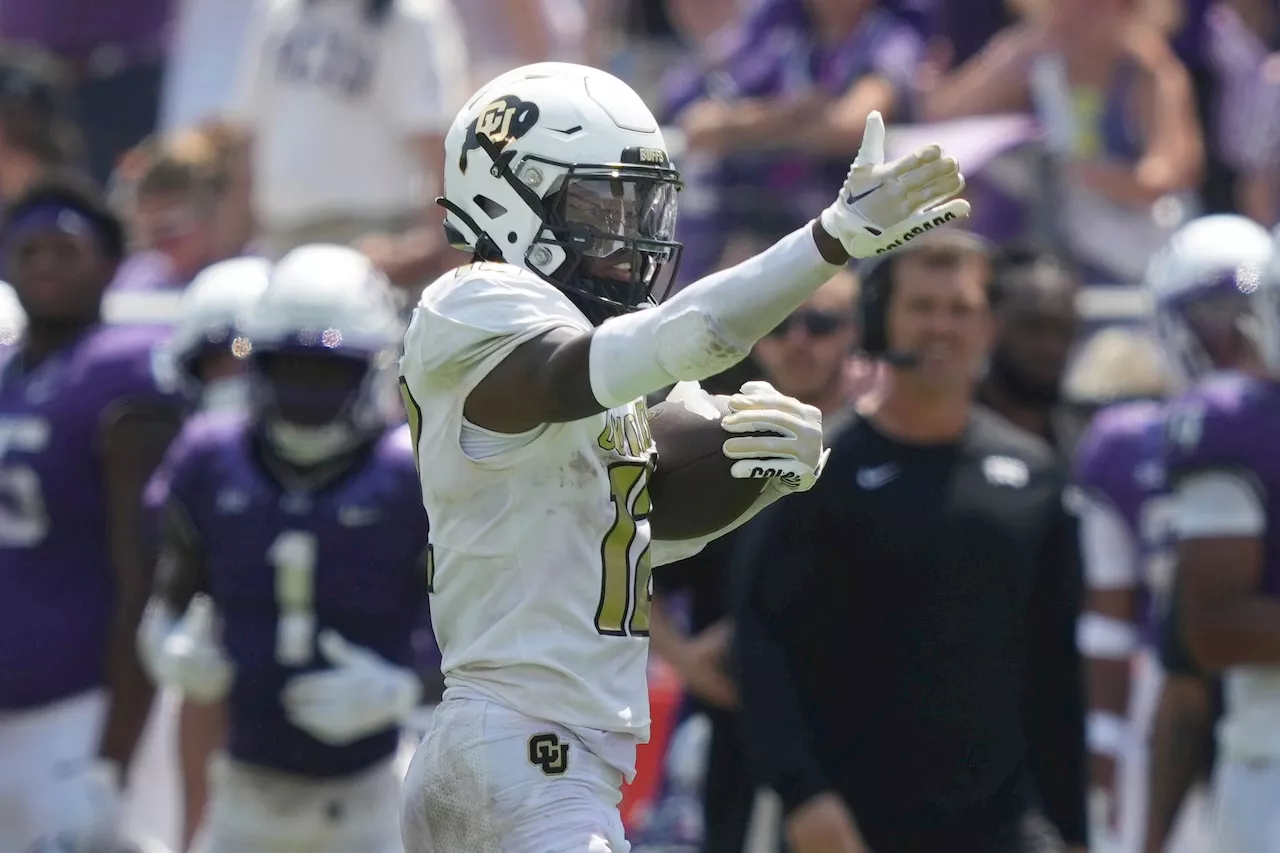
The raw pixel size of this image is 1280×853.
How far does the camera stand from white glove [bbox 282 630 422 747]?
222 inches

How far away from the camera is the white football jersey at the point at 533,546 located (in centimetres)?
389

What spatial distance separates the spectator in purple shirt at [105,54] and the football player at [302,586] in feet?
15.9

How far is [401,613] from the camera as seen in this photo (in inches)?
230

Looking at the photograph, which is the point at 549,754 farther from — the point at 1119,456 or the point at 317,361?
the point at 1119,456

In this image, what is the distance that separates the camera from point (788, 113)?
25.4ft

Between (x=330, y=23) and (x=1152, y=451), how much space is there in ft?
10.2

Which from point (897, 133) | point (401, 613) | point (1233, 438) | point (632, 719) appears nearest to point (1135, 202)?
point (897, 133)

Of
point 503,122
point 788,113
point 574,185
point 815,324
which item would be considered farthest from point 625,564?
point 788,113

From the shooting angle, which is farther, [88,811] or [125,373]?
[125,373]

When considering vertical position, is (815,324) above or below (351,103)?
below

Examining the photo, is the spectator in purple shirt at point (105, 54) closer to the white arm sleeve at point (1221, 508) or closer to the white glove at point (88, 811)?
the white glove at point (88, 811)

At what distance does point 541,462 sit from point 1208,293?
290cm

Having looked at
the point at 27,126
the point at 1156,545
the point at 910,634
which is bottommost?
the point at 1156,545

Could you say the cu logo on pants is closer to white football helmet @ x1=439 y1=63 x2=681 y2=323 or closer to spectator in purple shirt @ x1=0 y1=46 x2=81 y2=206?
white football helmet @ x1=439 y1=63 x2=681 y2=323
